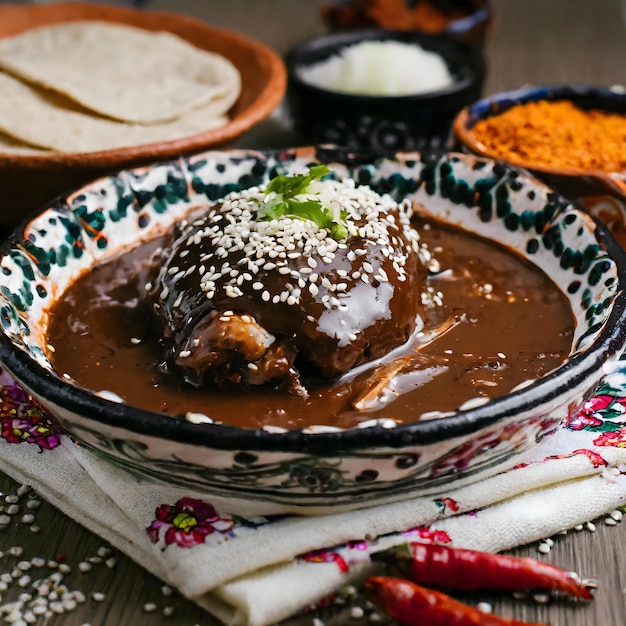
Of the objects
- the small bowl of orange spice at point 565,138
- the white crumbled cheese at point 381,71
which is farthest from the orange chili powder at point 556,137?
the white crumbled cheese at point 381,71

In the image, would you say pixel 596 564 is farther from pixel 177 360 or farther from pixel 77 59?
pixel 77 59

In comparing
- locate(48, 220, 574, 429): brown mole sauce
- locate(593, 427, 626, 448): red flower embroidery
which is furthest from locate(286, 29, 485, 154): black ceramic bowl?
locate(593, 427, 626, 448): red flower embroidery

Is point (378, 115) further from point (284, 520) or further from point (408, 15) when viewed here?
point (284, 520)

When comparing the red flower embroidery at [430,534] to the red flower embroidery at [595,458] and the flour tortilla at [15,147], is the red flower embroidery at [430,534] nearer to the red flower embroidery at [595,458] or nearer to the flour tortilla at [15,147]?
the red flower embroidery at [595,458]

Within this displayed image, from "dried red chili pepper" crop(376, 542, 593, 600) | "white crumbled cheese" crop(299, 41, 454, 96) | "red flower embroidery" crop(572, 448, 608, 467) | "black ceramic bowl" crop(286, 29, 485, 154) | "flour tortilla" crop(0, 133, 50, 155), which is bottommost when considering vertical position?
"dried red chili pepper" crop(376, 542, 593, 600)

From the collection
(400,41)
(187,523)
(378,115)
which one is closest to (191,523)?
(187,523)

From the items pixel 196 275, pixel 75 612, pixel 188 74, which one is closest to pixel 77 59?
pixel 188 74

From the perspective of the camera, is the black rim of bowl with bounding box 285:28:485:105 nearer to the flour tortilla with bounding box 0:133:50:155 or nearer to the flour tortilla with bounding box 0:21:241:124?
the flour tortilla with bounding box 0:21:241:124

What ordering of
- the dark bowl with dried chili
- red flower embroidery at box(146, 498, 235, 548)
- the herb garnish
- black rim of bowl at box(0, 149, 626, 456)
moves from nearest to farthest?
black rim of bowl at box(0, 149, 626, 456)
red flower embroidery at box(146, 498, 235, 548)
the herb garnish
the dark bowl with dried chili
